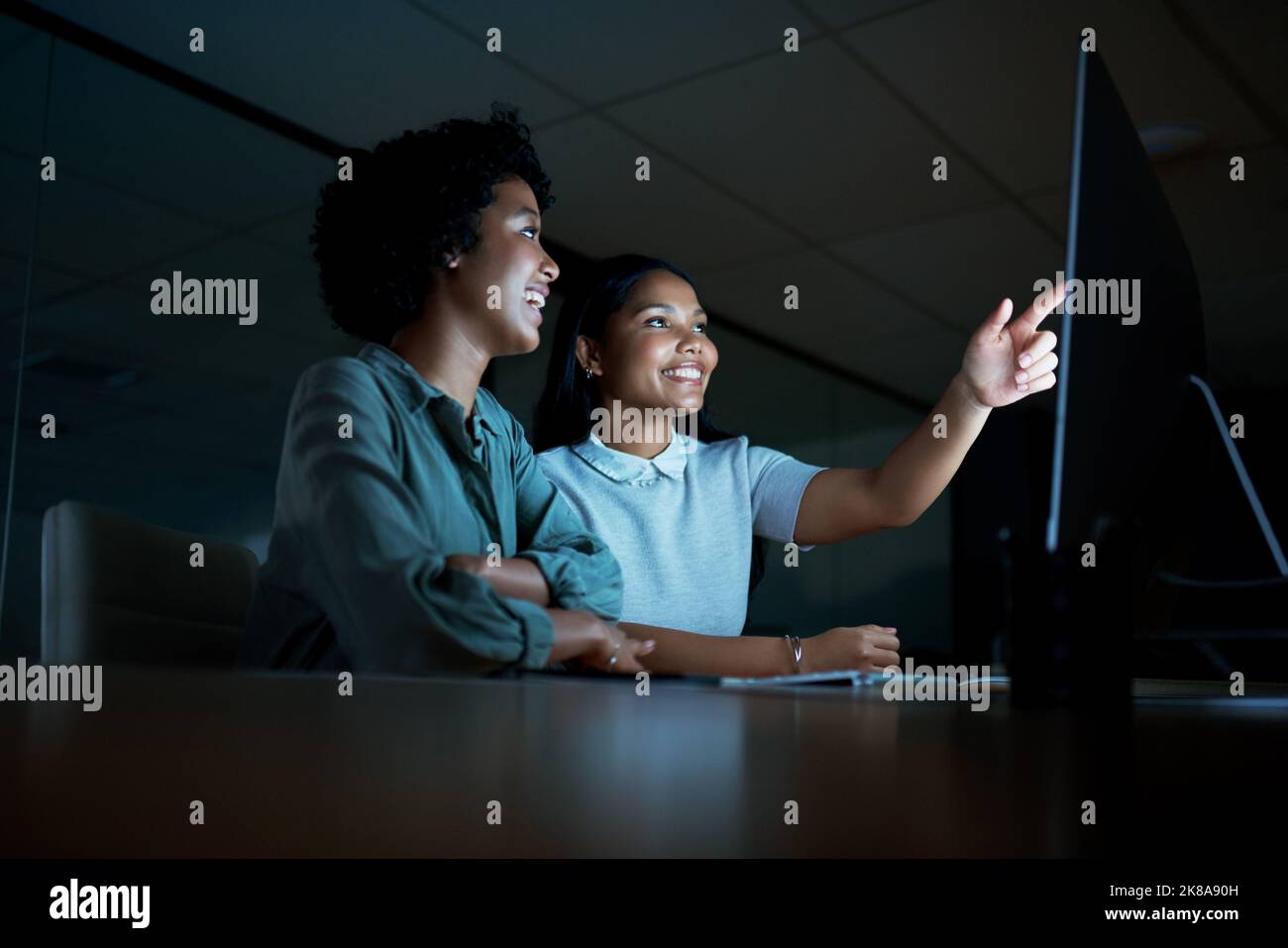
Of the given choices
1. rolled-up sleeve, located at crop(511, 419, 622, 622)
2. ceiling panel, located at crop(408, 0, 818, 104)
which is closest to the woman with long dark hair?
rolled-up sleeve, located at crop(511, 419, 622, 622)

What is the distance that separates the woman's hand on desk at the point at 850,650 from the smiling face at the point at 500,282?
1.37 feet

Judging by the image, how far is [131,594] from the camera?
90 cm

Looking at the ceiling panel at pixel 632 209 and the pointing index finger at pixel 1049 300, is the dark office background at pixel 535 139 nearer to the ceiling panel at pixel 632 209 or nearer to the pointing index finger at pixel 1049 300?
the ceiling panel at pixel 632 209

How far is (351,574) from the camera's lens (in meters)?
0.65

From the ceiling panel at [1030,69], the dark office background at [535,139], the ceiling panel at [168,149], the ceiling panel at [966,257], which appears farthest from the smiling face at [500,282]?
the ceiling panel at [966,257]

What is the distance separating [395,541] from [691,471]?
645 millimetres

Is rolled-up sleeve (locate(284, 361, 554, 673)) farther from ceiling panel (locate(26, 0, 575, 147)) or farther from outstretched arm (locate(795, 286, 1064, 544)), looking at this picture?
ceiling panel (locate(26, 0, 575, 147))

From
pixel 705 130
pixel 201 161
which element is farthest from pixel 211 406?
pixel 705 130

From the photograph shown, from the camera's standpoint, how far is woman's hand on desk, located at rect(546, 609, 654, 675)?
0.69 metres

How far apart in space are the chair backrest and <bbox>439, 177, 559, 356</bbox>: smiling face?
35 centimetres

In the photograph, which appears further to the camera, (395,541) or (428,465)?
(428,465)

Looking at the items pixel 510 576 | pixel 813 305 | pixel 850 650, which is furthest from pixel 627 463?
pixel 813 305

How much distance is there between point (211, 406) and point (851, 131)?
170 cm

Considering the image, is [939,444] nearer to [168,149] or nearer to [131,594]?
[131,594]
